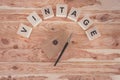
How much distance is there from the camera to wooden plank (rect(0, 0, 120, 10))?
84.3 inches

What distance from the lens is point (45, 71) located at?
7.00ft

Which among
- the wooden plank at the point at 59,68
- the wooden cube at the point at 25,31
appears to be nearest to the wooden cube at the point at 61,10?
the wooden cube at the point at 25,31

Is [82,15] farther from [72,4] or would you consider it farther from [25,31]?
[25,31]

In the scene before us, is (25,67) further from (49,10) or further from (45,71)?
(49,10)

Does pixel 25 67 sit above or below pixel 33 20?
below

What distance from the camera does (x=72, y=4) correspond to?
7.11ft

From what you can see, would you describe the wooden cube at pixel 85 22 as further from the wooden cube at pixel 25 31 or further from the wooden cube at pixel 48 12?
the wooden cube at pixel 25 31

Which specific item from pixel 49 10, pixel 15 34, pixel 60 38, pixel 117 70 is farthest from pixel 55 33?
pixel 117 70

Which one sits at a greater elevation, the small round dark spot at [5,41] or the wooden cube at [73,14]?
the wooden cube at [73,14]

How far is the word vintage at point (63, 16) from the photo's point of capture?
6.96 feet

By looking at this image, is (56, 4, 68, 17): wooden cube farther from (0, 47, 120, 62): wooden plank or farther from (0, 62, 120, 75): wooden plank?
(0, 62, 120, 75): wooden plank

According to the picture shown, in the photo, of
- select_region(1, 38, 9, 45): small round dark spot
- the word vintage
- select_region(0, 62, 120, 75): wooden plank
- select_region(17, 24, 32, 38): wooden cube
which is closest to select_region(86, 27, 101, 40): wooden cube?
the word vintage

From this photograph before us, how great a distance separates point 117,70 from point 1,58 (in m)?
0.96

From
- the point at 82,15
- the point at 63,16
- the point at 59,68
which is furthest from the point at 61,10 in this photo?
the point at 59,68
